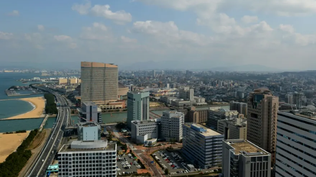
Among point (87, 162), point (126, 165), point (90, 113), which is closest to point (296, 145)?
point (87, 162)

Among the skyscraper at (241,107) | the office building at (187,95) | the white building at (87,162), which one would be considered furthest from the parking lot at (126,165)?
the office building at (187,95)

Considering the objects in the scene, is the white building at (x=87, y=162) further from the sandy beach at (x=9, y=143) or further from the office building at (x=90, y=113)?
the office building at (x=90, y=113)

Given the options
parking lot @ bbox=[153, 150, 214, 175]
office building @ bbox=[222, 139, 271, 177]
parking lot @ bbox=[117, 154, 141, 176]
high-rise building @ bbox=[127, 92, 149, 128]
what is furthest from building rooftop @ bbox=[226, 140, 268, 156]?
high-rise building @ bbox=[127, 92, 149, 128]

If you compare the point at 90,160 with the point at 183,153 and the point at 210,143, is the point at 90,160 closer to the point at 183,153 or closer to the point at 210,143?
the point at 210,143

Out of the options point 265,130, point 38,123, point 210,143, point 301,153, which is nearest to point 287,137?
point 301,153

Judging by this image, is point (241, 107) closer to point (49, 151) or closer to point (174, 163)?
point (174, 163)
